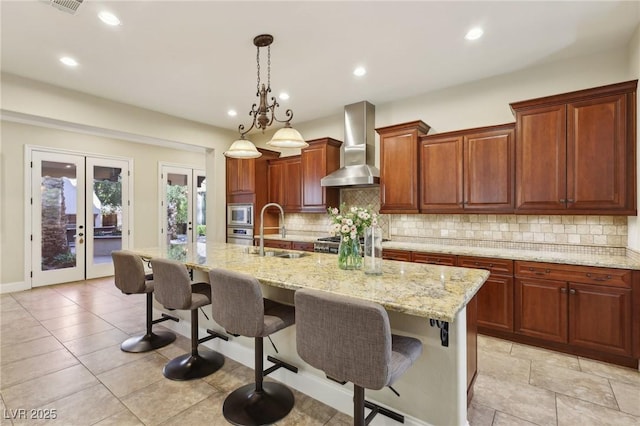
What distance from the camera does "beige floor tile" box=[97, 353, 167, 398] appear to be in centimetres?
234

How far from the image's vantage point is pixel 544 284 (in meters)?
2.93

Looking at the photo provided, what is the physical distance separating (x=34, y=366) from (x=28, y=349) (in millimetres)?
491

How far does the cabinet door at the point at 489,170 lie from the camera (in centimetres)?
344

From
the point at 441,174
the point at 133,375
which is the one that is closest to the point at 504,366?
the point at 441,174

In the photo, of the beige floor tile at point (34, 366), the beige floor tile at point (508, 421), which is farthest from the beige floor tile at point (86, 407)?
the beige floor tile at point (508, 421)

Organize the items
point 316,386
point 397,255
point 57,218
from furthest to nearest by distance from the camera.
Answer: point 57,218 → point 397,255 → point 316,386

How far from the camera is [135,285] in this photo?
281 centimetres

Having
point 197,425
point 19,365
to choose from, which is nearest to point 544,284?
point 197,425

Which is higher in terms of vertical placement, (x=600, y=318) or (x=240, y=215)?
(x=240, y=215)

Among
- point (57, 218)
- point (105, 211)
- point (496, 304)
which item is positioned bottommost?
point (496, 304)

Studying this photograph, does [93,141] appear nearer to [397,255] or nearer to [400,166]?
[400,166]

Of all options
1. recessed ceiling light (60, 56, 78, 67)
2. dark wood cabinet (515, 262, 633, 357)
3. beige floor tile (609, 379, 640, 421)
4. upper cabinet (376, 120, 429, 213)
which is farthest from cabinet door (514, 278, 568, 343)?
recessed ceiling light (60, 56, 78, 67)

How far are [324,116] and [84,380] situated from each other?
15.4ft

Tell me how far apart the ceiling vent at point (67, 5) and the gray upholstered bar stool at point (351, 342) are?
115 inches
